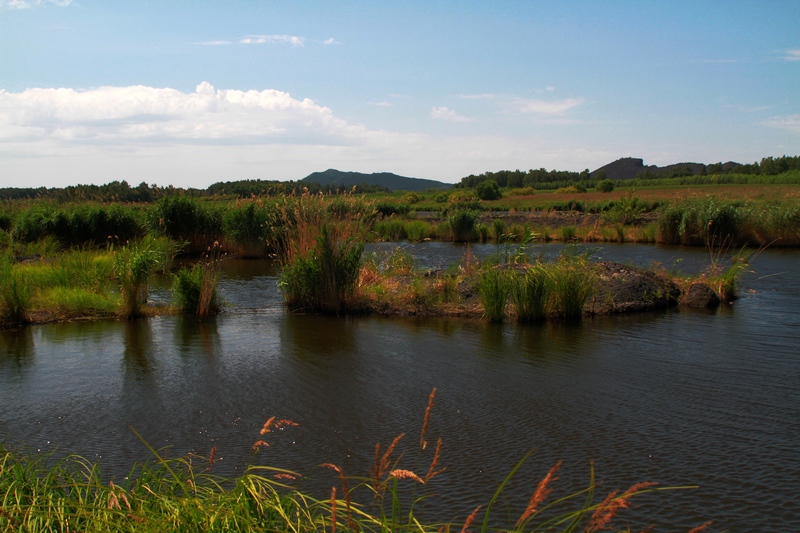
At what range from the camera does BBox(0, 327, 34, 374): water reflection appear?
8.80 metres

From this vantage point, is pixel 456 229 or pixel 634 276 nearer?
pixel 634 276

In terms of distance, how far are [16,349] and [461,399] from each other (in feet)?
21.9

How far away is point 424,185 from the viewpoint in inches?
6550

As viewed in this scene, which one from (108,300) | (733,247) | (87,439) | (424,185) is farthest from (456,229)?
(424,185)

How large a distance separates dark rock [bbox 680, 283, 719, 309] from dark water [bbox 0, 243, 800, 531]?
101cm

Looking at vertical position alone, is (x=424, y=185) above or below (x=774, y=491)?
above

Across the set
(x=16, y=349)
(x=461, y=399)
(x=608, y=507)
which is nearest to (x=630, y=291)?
(x=461, y=399)

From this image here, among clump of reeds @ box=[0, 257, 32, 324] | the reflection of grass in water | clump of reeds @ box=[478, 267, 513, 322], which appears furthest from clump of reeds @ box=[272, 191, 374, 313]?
the reflection of grass in water

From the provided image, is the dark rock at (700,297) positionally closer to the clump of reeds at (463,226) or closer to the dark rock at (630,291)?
the dark rock at (630,291)

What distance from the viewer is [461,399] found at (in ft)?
23.5

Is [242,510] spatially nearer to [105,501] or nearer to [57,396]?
[105,501]

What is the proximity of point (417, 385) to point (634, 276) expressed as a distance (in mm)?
7318

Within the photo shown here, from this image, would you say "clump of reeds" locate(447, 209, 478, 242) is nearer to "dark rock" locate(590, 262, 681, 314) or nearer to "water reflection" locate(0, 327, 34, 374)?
"dark rock" locate(590, 262, 681, 314)

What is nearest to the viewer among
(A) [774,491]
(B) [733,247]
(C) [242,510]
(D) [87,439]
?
(C) [242,510]
